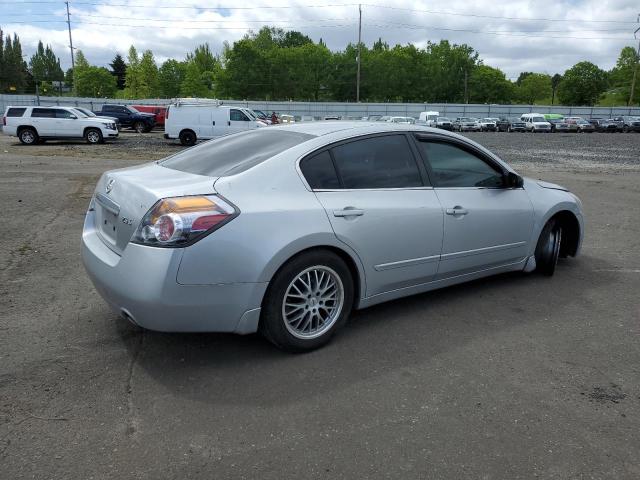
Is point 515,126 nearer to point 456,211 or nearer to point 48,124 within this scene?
point 48,124

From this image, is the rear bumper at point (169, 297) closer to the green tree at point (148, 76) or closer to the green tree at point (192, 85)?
the green tree at point (148, 76)

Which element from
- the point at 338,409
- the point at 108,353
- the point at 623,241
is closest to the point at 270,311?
the point at 338,409

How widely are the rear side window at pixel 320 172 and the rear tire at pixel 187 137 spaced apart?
73.0 feet

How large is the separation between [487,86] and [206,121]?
82.8 metres

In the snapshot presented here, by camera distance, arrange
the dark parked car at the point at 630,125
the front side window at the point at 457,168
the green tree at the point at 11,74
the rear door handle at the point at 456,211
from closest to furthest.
Result: the rear door handle at the point at 456,211 → the front side window at the point at 457,168 → the dark parked car at the point at 630,125 → the green tree at the point at 11,74

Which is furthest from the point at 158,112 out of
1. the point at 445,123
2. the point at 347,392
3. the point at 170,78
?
the point at 170,78

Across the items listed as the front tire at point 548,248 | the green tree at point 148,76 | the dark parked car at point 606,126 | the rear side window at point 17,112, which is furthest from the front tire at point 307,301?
the green tree at point 148,76

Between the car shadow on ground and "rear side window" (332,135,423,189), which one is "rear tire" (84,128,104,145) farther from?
"rear side window" (332,135,423,189)

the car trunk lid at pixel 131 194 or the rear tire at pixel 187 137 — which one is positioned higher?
the car trunk lid at pixel 131 194

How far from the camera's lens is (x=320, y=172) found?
367cm

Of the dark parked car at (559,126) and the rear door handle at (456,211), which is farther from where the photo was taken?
the dark parked car at (559,126)

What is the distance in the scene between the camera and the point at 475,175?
461 centimetres

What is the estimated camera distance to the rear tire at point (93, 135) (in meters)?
24.5

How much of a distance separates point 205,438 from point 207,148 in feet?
7.89
